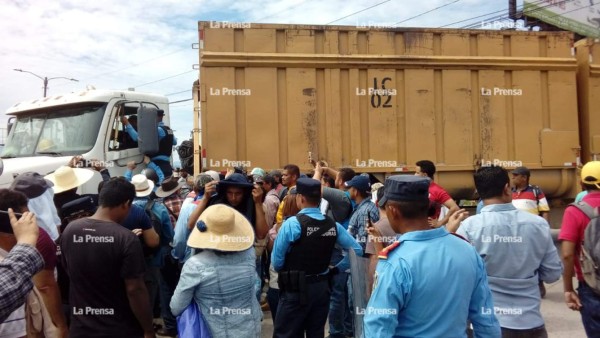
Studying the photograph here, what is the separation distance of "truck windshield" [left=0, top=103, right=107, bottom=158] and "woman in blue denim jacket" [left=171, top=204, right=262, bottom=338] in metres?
4.54

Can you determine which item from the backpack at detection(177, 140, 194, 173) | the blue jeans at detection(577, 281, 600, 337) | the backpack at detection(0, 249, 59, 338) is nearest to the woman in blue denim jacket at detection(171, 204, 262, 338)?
the backpack at detection(0, 249, 59, 338)

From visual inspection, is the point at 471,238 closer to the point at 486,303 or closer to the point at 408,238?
the point at 486,303

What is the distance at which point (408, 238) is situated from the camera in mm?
2027

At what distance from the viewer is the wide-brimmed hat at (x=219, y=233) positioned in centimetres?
285

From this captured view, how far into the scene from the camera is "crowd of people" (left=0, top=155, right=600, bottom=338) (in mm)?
1959

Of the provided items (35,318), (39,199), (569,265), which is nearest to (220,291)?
(35,318)

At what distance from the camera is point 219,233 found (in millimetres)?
2883

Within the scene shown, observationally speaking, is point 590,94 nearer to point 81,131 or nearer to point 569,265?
point 569,265

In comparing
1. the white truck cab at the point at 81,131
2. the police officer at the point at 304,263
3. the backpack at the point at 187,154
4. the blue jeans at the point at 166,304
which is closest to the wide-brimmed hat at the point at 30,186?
the police officer at the point at 304,263

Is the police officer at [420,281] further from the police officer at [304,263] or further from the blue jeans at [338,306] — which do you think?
the blue jeans at [338,306]

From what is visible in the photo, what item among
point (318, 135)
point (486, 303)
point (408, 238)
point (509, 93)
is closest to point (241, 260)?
point (408, 238)

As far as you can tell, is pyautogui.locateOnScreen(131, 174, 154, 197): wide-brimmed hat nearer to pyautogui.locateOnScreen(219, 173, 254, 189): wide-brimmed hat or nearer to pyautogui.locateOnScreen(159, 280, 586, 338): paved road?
pyautogui.locateOnScreen(219, 173, 254, 189): wide-brimmed hat

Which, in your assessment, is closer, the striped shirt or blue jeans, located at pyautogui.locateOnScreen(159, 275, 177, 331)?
blue jeans, located at pyautogui.locateOnScreen(159, 275, 177, 331)

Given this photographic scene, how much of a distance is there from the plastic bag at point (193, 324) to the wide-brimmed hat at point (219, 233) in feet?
1.28
